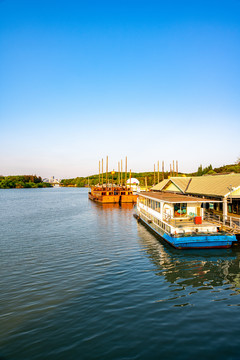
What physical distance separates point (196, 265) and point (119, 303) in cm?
894

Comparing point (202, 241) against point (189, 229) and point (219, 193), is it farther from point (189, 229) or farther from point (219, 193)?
point (219, 193)

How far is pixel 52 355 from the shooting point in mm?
9133

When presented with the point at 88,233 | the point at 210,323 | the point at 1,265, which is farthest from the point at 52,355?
the point at 88,233

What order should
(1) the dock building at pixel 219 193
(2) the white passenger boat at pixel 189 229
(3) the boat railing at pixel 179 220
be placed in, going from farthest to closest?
(1) the dock building at pixel 219 193, (3) the boat railing at pixel 179 220, (2) the white passenger boat at pixel 189 229

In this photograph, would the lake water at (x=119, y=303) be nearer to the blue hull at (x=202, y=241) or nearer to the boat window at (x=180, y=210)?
the blue hull at (x=202, y=241)

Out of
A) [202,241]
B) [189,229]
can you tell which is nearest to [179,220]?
[189,229]

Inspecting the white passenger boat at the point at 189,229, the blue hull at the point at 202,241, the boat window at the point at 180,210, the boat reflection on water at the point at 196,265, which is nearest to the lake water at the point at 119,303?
the boat reflection on water at the point at 196,265

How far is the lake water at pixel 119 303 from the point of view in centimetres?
962

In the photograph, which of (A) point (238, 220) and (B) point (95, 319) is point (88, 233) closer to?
(A) point (238, 220)

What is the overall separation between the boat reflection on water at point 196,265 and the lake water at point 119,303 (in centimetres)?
7

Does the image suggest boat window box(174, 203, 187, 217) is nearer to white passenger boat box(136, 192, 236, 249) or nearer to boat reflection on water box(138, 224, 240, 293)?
white passenger boat box(136, 192, 236, 249)

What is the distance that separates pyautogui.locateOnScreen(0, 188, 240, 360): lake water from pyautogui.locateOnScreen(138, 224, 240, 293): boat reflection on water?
7cm

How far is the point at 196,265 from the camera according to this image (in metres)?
19.5

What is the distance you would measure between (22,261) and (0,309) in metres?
Result: 8.66
